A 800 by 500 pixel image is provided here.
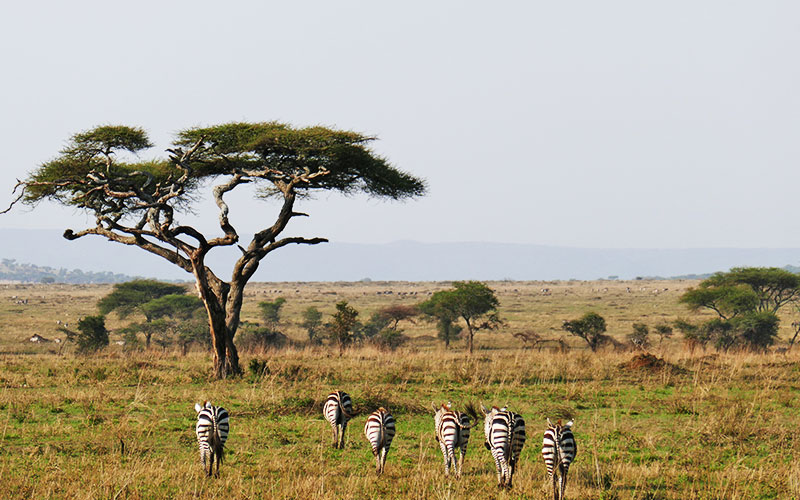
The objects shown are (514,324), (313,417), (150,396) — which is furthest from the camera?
(514,324)

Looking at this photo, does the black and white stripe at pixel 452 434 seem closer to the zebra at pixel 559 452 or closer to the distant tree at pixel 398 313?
the zebra at pixel 559 452

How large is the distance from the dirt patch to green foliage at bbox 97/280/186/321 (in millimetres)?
35841

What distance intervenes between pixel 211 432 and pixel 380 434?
218 centimetres

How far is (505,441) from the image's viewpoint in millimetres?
8906

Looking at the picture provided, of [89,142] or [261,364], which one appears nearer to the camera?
[261,364]

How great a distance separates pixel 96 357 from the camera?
25.7 meters

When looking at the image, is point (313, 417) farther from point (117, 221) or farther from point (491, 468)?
point (117, 221)

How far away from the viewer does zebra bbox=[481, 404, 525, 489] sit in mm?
8891

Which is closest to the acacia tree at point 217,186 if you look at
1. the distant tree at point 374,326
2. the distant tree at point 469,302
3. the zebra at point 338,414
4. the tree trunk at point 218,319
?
the tree trunk at point 218,319

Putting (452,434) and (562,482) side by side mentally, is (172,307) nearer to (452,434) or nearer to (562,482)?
(452,434)

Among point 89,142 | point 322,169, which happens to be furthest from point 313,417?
point 89,142

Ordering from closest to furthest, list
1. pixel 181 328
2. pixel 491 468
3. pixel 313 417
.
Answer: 1. pixel 491 468
2. pixel 313 417
3. pixel 181 328

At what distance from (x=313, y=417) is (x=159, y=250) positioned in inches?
369

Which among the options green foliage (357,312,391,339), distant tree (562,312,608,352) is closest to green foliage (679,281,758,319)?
distant tree (562,312,608,352)
